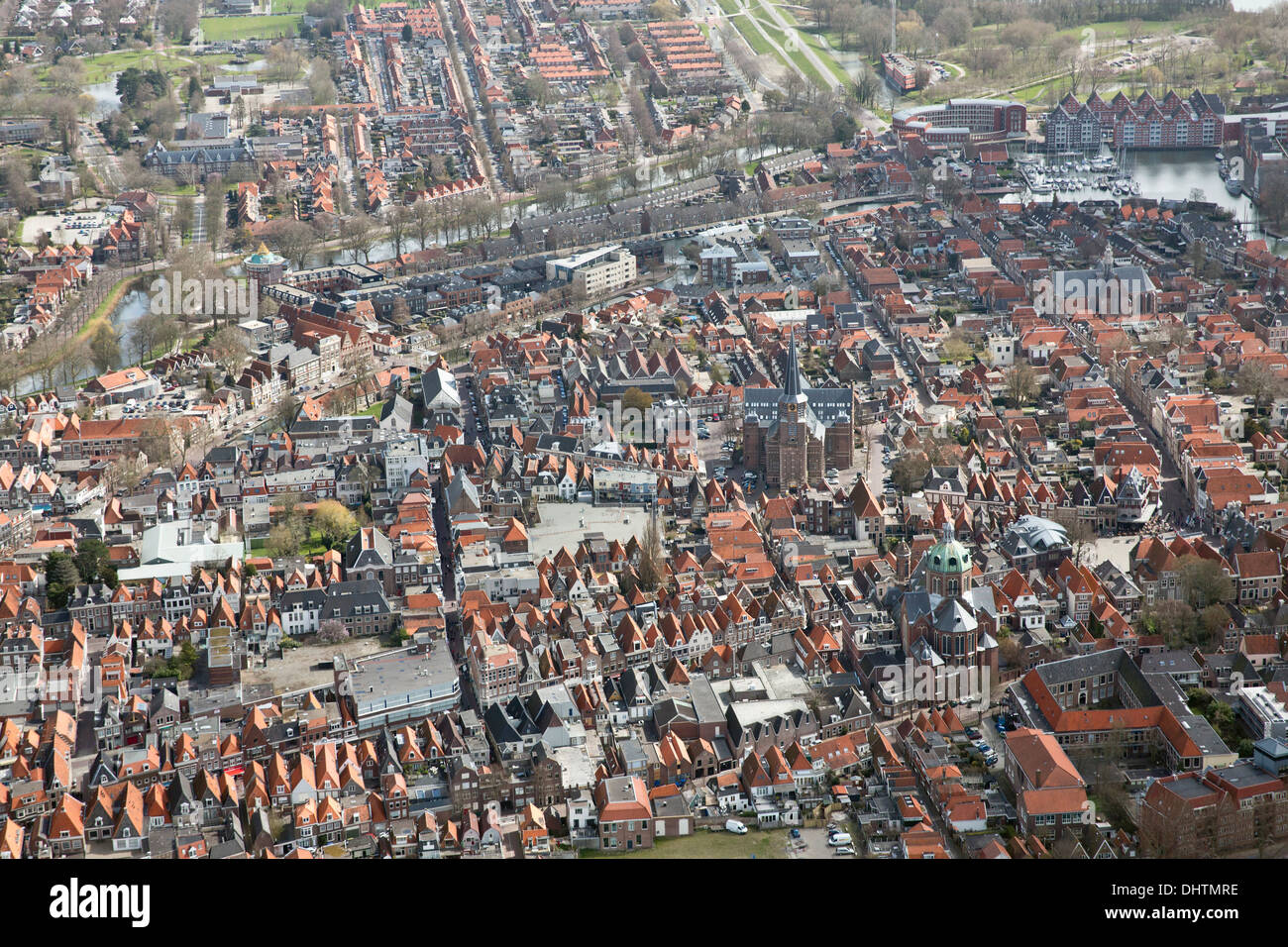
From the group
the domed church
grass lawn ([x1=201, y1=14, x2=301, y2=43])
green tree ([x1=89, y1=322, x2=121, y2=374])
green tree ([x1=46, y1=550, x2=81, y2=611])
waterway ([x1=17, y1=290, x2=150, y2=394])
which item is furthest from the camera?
grass lawn ([x1=201, y1=14, x2=301, y2=43])

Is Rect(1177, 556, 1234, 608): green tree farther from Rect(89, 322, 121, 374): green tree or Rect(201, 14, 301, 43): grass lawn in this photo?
Rect(201, 14, 301, 43): grass lawn

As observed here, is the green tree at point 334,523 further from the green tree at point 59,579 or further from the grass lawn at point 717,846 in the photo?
A: the grass lawn at point 717,846

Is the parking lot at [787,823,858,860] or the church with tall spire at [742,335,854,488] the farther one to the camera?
the church with tall spire at [742,335,854,488]

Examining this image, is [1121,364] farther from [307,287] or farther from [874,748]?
[307,287]

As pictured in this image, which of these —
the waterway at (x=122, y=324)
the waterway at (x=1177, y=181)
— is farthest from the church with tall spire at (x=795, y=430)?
the waterway at (x=1177, y=181)

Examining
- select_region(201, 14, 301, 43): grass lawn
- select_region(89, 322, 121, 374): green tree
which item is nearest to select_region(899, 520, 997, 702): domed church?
select_region(89, 322, 121, 374): green tree

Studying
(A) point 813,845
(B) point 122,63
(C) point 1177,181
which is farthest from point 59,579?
(B) point 122,63

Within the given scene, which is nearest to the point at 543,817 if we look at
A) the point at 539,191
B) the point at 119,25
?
the point at 539,191
